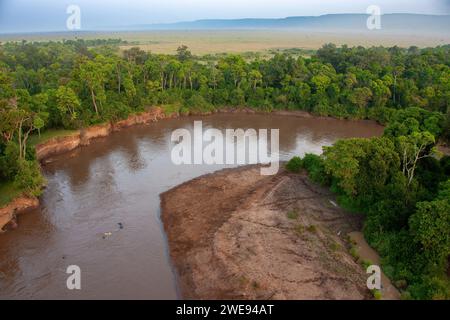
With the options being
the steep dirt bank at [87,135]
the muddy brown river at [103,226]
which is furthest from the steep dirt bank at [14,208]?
the steep dirt bank at [87,135]

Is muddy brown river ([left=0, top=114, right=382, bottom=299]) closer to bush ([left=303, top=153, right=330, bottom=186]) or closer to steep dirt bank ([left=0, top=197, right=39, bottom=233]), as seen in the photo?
steep dirt bank ([left=0, top=197, right=39, bottom=233])

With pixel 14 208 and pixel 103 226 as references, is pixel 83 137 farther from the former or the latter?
pixel 103 226

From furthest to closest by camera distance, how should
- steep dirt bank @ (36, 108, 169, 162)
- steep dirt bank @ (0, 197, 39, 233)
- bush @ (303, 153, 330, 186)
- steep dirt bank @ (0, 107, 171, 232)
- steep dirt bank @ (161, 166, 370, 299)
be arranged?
1. steep dirt bank @ (36, 108, 169, 162)
2. bush @ (303, 153, 330, 186)
3. steep dirt bank @ (0, 107, 171, 232)
4. steep dirt bank @ (0, 197, 39, 233)
5. steep dirt bank @ (161, 166, 370, 299)

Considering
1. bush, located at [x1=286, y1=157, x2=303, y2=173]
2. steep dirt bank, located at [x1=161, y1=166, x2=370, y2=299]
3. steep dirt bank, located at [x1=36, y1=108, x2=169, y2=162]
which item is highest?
steep dirt bank, located at [x1=36, y1=108, x2=169, y2=162]

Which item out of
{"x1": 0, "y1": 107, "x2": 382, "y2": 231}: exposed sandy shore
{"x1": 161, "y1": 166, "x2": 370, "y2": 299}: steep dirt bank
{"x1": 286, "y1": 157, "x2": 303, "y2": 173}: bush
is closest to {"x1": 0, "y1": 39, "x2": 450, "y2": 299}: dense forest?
{"x1": 286, "y1": 157, "x2": 303, "y2": 173}: bush

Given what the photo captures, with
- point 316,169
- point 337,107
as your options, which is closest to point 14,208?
point 316,169
